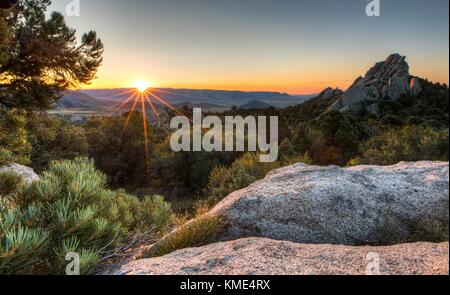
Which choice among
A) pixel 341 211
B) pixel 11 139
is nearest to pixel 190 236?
pixel 341 211

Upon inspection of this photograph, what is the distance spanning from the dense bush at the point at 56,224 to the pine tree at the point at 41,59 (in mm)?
6361

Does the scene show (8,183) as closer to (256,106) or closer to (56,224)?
(56,224)

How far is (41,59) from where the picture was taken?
8.80 m

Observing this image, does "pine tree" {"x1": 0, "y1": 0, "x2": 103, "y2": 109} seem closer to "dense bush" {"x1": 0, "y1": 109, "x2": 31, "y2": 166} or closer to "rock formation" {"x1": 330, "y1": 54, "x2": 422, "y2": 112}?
"dense bush" {"x1": 0, "y1": 109, "x2": 31, "y2": 166}

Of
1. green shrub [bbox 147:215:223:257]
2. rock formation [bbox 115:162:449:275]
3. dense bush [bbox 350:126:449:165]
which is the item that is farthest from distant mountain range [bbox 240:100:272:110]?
green shrub [bbox 147:215:223:257]

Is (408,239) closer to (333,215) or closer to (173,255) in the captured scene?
(333,215)

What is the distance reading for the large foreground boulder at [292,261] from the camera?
283 cm

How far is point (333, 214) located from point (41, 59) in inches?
333

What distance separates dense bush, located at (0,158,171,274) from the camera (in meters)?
2.32
